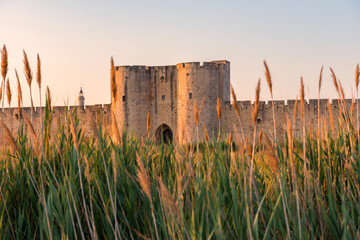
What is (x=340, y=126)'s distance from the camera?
3.02 m

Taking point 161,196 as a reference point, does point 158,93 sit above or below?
above

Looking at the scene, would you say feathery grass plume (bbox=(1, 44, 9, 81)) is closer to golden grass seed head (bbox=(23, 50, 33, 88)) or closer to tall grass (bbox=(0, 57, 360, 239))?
golden grass seed head (bbox=(23, 50, 33, 88))

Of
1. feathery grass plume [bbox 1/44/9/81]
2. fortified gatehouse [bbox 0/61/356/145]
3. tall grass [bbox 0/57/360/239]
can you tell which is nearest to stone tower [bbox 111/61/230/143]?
fortified gatehouse [bbox 0/61/356/145]

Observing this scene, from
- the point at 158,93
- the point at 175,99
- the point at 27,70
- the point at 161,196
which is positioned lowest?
the point at 161,196

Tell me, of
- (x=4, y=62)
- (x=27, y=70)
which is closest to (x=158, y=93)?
(x=4, y=62)

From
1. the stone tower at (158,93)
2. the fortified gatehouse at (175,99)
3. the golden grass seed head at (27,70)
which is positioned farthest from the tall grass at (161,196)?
the stone tower at (158,93)

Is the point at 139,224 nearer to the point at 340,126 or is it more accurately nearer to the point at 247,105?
the point at 340,126

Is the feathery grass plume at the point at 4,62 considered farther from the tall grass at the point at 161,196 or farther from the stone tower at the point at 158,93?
the stone tower at the point at 158,93

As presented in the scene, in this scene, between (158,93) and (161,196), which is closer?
(161,196)

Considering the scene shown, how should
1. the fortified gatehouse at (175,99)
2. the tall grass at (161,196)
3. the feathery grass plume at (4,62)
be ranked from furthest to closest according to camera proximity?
1. the fortified gatehouse at (175,99)
2. the feathery grass plume at (4,62)
3. the tall grass at (161,196)

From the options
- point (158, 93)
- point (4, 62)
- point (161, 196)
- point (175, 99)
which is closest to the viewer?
point (161, 196)

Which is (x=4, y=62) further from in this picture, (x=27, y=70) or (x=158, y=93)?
(x=158, y=93)

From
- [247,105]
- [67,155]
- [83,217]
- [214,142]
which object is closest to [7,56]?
[67,155]

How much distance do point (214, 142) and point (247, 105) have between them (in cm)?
1530
